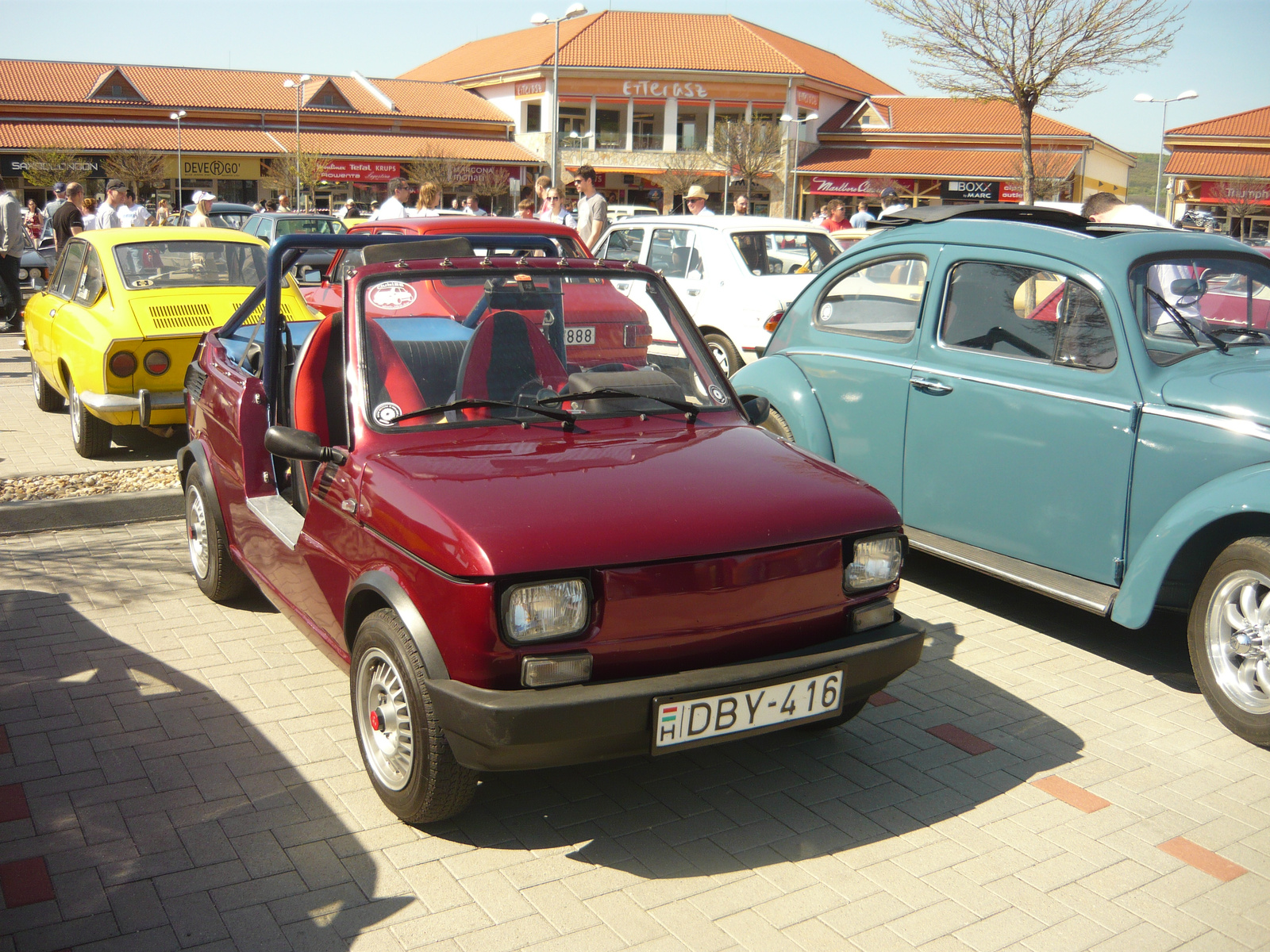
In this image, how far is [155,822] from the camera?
3588 mm

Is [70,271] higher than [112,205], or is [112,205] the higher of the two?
[112,205]

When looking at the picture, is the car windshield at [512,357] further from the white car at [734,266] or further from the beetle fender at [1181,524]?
the white car at [734,266]

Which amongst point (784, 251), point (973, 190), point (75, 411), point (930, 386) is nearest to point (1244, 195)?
point (973, 190)

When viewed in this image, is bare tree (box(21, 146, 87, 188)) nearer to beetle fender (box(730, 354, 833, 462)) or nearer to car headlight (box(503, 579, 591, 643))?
beetle fender (box(730, 354, 833, 462))

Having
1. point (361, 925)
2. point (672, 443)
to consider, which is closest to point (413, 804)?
point (361, 925)

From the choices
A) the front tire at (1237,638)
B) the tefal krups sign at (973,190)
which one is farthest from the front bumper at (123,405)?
the tefal krups sign at (973,190)

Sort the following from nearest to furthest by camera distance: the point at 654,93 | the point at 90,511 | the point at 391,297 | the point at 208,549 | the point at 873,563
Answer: the point at 873,563
the point at 391,297
the point at 208,549
the point at 90,511
the point at 654,93

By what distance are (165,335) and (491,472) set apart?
5597mm

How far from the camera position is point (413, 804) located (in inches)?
136

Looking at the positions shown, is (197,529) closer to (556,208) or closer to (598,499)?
(598,499)

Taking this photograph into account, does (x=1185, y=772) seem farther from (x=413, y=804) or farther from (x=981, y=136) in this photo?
(x=981, y=136)

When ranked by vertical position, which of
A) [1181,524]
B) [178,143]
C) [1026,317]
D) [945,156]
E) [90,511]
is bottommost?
[90,511]

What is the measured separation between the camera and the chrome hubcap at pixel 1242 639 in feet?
14.1

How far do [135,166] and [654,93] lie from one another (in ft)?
93.6
